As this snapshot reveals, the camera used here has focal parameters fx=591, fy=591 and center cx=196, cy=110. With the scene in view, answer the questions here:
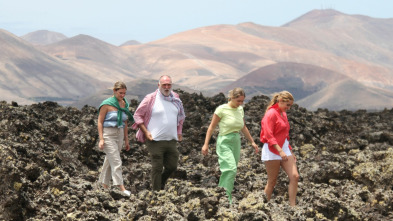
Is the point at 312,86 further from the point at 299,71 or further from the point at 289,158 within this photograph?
the point at 289,158

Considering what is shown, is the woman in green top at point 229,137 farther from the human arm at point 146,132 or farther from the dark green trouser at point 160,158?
the human arm at point 146,132

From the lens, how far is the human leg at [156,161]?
8.12 metres

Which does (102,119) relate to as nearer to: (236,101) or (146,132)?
(146,132)

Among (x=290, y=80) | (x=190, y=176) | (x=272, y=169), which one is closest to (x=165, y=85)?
(x=272, y=169)

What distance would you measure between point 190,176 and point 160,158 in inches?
81.5

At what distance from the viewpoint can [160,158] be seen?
819cm

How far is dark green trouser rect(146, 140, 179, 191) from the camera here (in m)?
8.13

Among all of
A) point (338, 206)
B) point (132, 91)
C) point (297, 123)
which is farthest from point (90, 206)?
point (132, 91)

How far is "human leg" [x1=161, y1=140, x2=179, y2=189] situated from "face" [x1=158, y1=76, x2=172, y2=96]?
69 centimetres

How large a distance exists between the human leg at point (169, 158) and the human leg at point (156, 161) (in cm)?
13

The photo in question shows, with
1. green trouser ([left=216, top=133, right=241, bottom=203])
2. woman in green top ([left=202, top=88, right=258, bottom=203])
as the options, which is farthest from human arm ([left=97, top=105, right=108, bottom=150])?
green trouser ([left=216, top=133, right=241, bottom=203])

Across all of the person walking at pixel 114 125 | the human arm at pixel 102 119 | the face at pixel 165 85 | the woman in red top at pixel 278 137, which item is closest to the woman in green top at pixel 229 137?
the woman in red top at pixel 278 137

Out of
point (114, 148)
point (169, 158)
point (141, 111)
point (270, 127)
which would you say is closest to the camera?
point (270, 127)

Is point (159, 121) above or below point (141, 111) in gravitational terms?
below
